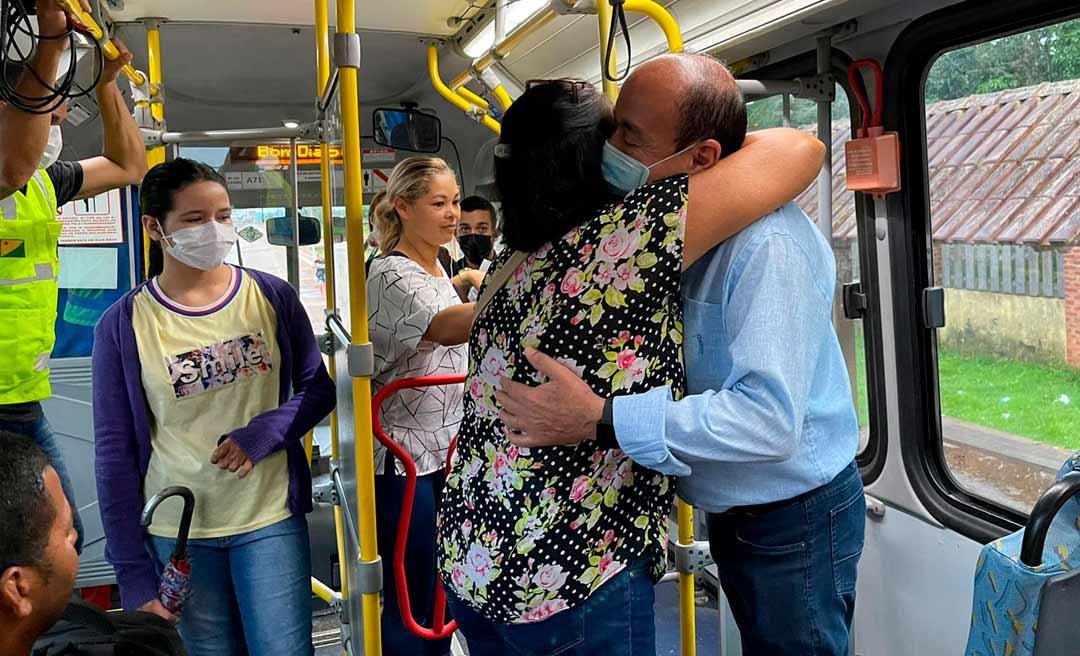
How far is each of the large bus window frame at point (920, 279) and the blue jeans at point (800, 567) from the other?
4.95 feet

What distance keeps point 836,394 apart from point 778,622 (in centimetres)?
39

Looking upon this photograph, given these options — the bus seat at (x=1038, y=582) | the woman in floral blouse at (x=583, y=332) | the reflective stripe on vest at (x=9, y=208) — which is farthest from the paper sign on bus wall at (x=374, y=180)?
→ the bus seat at (x=1038, y=582)

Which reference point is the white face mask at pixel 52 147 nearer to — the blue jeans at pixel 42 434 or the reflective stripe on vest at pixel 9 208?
the reflective stripe on vest at pixel 9 208

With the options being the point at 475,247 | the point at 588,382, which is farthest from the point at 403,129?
the point at 588,382

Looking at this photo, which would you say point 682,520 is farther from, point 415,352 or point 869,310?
point 869,310

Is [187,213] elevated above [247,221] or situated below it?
below

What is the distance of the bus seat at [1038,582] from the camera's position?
151 centimetres

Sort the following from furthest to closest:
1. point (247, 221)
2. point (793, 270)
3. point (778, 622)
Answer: point (247, 221) < point (778, 622) < point (793, 270)

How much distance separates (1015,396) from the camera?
278 cm

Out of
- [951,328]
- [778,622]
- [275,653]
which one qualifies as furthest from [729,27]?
[275,653]

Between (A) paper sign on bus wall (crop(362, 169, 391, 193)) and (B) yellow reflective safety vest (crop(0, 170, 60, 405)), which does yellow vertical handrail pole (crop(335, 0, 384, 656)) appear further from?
(A) paper sign on bus wall (crop(362, 169, 391, 193))

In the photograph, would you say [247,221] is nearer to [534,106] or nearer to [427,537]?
[427,537]

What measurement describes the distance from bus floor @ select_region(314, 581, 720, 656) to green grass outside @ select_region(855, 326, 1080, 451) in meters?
1.61

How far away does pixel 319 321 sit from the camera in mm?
5375
